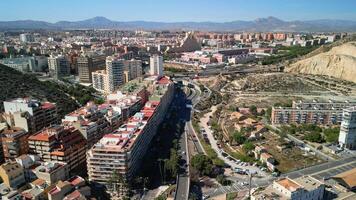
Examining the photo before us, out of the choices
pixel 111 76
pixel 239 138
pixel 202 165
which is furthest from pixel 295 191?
pixel 111 76

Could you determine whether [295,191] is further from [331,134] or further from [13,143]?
[13,143]

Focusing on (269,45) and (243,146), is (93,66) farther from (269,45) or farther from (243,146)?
(269,45)

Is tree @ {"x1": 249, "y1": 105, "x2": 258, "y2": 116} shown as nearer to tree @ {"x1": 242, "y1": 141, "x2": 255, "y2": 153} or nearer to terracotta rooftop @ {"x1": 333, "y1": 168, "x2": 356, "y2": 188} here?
tree @ {"x1": 242, "y1": 141, "x2": 255, "y2": 153}

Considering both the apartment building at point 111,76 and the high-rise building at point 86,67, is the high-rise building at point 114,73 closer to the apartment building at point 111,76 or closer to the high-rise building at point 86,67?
the apartment building at point 111,76

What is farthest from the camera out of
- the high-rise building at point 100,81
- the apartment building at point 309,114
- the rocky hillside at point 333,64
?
the rocky hillside at point 333,64

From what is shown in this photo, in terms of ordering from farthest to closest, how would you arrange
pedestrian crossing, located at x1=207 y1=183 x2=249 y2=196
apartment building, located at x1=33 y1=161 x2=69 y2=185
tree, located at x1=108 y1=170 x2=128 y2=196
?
1. pedestrian crossing, located at x1=207 y1=183 x2=249 y2=196
2. tree, located at x1=108 y1=170 x2=128 y2=196
3. apartment building, located at x1=33 y1=161 x2=69 y2=185

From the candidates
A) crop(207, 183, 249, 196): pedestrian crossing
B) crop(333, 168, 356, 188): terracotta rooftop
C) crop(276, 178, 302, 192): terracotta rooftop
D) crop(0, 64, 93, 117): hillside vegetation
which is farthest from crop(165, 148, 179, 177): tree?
crop(0, 64, 93, 117): hillside vegetation

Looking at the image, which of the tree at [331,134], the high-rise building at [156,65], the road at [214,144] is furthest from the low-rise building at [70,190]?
the high-rise building at [156,65]
